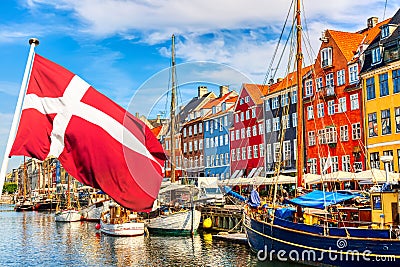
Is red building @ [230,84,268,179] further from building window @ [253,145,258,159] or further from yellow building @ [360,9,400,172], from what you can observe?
yellow building @ [360,9,400,172]

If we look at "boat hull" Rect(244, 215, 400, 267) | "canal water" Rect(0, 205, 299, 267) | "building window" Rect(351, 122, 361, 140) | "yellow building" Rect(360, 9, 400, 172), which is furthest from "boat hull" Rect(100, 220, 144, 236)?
"building window" Rect(351, 122, 361, 140)

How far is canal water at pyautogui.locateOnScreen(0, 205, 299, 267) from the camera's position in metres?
33.0

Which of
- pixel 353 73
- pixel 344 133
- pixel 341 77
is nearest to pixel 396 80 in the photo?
pixel 353 73

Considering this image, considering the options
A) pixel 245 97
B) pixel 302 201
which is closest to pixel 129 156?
pixel 302 201

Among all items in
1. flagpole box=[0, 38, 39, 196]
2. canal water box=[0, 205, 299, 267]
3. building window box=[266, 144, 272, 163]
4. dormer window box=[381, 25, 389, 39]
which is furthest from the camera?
building window box=[266, 144, 272, 163]

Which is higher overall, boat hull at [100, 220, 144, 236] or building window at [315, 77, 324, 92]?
building window at [315, 77, 324, 92]

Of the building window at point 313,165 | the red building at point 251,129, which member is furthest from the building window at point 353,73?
the red building at point 251,129

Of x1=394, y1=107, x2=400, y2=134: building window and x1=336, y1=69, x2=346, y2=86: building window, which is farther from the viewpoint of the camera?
x1=336, y1=69, x2=346, y2=86: building window

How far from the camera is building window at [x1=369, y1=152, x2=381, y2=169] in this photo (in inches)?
1956

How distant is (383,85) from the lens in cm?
4925

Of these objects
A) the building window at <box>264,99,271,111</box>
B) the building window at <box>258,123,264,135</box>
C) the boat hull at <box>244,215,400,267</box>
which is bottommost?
the boat hull at <box>244,215,400,267</box>

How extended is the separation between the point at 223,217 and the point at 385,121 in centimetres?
1762

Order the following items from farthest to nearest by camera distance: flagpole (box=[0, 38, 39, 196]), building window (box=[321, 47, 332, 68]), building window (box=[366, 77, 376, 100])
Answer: building window (box=[321, 47, 332, 68]), building window (box=[366, 77, 376, 100]), flagpole (box=[0, 38, 39, 196])

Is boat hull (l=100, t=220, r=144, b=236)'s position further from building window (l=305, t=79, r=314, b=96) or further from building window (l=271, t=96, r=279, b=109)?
building window (l=271, t=96, r=279, b=109)
